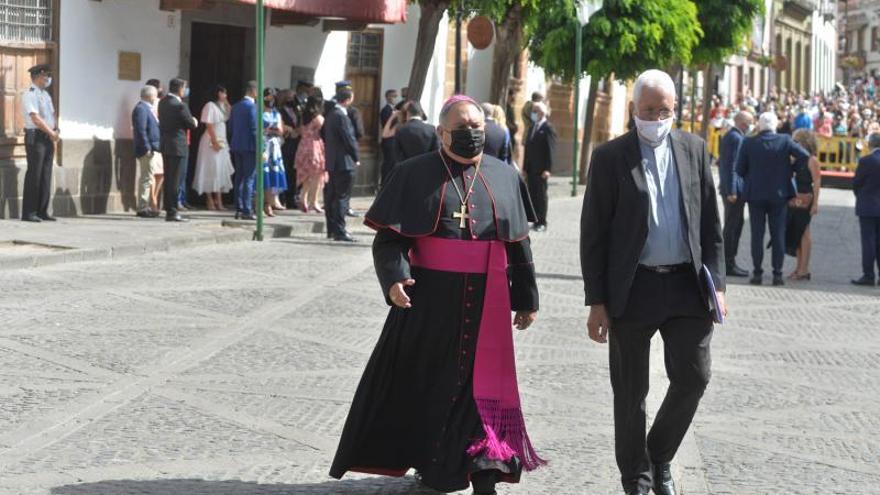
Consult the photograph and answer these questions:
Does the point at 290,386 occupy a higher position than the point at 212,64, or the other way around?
the point at 212,64

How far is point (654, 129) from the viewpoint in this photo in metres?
6.64

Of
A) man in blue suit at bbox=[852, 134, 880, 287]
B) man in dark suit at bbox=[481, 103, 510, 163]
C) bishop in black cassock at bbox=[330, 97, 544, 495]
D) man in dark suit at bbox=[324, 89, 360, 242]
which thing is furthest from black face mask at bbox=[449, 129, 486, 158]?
man in dark suit at bbox=[324, 89, 360, 242]

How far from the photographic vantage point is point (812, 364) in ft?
37.0

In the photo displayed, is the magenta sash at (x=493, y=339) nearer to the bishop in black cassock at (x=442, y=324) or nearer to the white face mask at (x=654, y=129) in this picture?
the bishop in black cassock at (x=442, y=324)

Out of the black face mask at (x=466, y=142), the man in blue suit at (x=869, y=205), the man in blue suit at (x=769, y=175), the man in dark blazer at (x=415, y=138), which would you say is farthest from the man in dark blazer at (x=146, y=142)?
the black face mask at (x=466, y=142)

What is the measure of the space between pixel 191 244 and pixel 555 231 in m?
5.77

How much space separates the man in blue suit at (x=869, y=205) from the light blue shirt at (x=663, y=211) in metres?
11.0

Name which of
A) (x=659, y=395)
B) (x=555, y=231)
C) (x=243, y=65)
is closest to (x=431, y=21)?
(x=243, y=65)

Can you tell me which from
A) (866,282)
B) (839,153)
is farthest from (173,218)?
(839,153)

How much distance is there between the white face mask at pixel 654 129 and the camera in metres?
6.64

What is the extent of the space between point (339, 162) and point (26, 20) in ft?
12.6

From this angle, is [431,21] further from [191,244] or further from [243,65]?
[191,244]

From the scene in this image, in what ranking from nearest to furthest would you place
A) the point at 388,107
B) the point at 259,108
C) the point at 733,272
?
the point at 733,272 < the point at 259,108 < the point at 388,107

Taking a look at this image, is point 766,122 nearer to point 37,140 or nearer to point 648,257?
point 37,140
